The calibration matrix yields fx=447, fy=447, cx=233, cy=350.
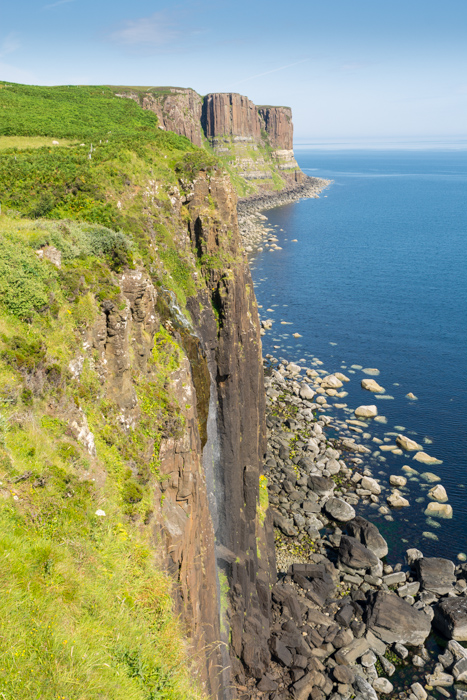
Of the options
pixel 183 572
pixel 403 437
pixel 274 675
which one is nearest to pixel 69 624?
→ pixel 183 572

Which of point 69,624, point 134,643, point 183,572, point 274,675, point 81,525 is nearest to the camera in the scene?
point 69,624

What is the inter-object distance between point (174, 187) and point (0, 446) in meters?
22.7

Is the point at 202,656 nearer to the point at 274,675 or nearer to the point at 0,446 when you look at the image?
the point at 0,446

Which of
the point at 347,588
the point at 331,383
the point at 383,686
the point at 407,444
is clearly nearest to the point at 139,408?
the point at 383,686

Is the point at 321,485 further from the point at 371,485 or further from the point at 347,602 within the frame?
the point at 347,602

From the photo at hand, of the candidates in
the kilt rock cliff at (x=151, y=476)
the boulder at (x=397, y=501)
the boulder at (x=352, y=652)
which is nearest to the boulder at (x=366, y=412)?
the kilt rock cliff at (x=151, y=476)

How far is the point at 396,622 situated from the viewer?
3133 centimetres

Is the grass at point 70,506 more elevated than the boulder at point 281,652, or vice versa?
the grass at point 70,506

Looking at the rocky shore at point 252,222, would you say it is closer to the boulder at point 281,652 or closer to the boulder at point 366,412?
the boulder at point 366,412

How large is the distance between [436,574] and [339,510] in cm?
920

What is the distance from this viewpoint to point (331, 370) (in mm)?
67688

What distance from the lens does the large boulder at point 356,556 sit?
35.7 m

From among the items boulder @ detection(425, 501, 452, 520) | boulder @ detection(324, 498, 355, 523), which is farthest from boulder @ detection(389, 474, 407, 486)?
boulder @ detection(324, 498, 355, 523)

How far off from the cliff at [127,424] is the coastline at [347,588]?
5.13 metres
